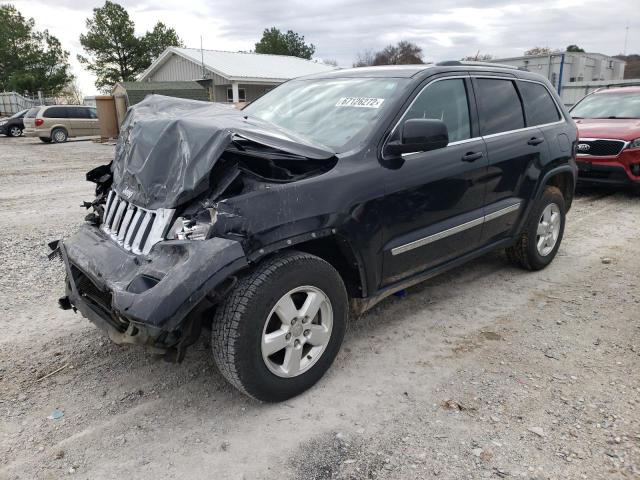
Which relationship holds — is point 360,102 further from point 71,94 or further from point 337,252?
point 71,94

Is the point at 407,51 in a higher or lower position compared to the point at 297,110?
higher

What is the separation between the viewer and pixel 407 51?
60375mm

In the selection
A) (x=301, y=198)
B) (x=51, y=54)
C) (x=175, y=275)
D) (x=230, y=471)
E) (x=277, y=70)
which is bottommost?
(x=230, y=471)

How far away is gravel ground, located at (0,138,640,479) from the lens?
7.99ft

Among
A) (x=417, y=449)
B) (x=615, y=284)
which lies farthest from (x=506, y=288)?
(x=417, y=449)

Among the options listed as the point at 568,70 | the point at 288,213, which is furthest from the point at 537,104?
the point at 568,70

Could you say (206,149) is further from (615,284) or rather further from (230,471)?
(615,284)

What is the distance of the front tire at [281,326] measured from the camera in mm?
2547

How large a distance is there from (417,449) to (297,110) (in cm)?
250

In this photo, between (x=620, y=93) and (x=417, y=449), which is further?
(x=620, y=93)

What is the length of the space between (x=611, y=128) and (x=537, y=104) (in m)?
4.44

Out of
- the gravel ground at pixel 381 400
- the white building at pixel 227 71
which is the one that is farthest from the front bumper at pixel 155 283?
the white building at pixel 227 71

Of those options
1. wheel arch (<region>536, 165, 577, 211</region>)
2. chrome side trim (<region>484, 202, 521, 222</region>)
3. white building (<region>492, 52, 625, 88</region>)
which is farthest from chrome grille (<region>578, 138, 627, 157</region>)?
white building (<region>492, 52, 625, 88</region>)

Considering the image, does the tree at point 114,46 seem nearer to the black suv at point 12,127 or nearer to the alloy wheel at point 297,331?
the black suv at point 12,127
